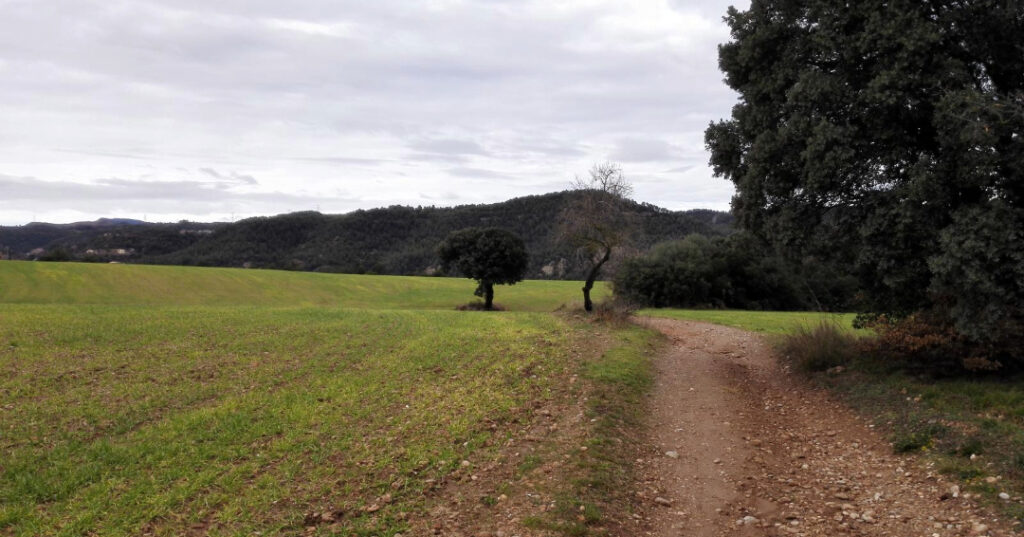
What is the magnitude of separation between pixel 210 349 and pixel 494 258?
29.6m

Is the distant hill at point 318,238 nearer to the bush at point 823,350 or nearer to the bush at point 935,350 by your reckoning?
the bush at point 823,350

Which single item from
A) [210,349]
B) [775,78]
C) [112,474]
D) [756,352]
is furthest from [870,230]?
[210,349]

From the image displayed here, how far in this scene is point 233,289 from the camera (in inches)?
2158

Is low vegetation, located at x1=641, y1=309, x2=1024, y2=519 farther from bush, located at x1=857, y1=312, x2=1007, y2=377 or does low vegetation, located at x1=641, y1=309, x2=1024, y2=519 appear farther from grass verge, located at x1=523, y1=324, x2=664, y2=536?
grass verge, located at x1=523, y1=324, x2=664, y2=536

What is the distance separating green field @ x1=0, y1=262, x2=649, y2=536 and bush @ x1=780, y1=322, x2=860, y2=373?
11.7 ft

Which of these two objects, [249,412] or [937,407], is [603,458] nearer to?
[937,407]

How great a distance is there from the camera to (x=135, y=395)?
37.1 ft

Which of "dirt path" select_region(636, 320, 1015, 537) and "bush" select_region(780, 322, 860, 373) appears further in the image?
"bush" select_region(780, 322, 860, 373)

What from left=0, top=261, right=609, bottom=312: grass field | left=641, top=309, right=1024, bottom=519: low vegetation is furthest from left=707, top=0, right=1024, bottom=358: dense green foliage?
left=0, top=261, right=609, bottom=312: grass field

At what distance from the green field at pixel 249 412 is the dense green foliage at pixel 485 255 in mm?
21934

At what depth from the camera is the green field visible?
22.0 ft

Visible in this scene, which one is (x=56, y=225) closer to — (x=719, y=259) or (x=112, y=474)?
(x=719, y=259)

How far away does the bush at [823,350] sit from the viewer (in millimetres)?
13261

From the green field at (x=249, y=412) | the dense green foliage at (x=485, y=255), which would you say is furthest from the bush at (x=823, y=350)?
the dense green foliage at (x=485, y=255)
